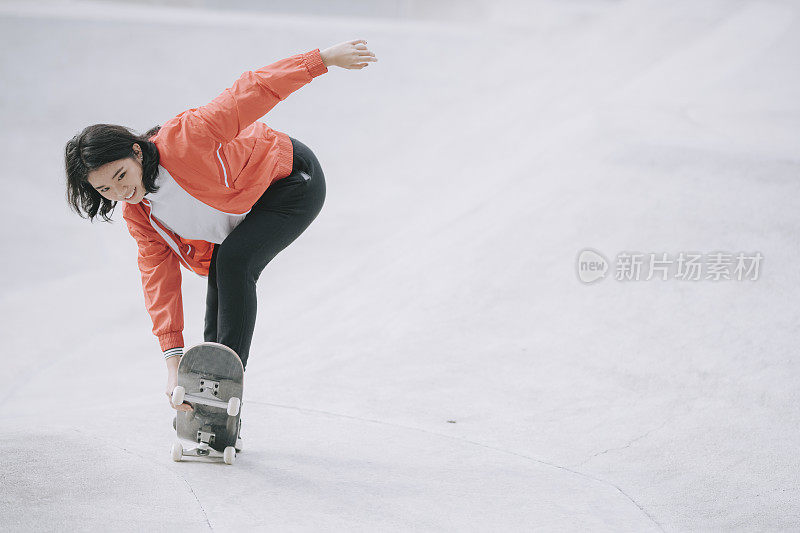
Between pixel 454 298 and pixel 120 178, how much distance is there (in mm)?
2285

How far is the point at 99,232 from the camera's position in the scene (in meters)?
6.14

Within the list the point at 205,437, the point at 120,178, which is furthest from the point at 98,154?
the point at 205,437

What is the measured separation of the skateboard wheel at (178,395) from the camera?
2.18 meters

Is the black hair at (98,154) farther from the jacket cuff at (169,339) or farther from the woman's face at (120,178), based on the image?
the jacket cuff at (169,339)

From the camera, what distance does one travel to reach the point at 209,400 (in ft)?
7.43

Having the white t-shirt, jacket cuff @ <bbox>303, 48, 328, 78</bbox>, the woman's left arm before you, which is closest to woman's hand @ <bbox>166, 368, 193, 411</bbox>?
the white t-shirt

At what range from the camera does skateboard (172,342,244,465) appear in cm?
221

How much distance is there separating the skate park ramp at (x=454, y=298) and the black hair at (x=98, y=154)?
31.4 inches

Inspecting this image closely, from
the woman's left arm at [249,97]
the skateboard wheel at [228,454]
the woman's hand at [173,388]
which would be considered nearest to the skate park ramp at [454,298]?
the skateboard wheel at [228,454]

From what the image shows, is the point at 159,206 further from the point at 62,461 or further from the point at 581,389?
the point at 581,389

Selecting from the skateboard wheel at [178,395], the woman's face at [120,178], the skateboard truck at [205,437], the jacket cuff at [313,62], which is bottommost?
the skateboard truck at [205,437]

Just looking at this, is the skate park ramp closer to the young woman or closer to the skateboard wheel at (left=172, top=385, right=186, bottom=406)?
the skateboard wheel at (left=172, top=385, right=186, bottom=406)

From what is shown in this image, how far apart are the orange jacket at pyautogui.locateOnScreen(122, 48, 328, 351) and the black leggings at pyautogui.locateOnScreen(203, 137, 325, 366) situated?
0.05 m

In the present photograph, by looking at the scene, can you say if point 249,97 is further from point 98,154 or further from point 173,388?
point 173,388
